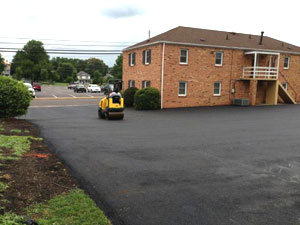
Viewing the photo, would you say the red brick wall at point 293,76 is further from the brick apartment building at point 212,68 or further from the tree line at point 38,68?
Result: the tree line at point 38,68

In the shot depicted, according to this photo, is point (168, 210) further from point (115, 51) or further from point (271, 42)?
point (115, 51)

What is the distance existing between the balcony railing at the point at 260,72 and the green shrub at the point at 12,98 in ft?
73.7

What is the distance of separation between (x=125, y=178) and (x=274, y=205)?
3.35 meters

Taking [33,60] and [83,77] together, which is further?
[83,77]

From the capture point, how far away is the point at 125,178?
679 centimetres

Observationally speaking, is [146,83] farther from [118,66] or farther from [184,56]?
[118,66]

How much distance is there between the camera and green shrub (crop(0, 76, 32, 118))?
14.8 m

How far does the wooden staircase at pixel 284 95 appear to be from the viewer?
30609 millimetres

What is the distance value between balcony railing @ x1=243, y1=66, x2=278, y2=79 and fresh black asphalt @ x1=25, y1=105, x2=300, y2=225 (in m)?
16.9

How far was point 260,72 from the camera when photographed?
30.4 metres

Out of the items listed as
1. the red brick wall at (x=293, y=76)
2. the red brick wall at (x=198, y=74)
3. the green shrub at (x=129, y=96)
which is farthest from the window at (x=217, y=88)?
the red brick wall at (x=293, y=76)

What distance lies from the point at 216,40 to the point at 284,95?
10.2 metres

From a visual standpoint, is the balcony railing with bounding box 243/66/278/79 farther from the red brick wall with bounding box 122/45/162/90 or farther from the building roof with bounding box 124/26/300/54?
the red brick wall with bounding box 122/45/162/90

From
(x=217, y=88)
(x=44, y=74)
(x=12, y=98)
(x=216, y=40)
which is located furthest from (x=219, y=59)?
(x=44, y=74)
